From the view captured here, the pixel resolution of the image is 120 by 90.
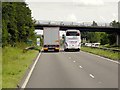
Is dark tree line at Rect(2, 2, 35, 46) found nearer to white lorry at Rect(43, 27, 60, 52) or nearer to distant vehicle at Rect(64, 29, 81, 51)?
white lorry at Rect(43, 27, 60, 52)

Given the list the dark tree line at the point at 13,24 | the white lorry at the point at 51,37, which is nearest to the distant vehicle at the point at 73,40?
the white lorry at the point at 51,37

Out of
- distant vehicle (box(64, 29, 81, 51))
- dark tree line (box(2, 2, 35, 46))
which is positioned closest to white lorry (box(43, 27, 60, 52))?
distant vehicle (box(64, 29, 81, 51))

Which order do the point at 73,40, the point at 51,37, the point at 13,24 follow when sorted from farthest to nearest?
the point at 73,40, the point at 51,37, the point at 13,24

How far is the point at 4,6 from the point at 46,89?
44998 millimetres

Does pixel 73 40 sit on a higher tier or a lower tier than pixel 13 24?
lower

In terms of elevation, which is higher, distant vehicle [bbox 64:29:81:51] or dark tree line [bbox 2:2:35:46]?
dark tree line [bbox 2:2:35:46]

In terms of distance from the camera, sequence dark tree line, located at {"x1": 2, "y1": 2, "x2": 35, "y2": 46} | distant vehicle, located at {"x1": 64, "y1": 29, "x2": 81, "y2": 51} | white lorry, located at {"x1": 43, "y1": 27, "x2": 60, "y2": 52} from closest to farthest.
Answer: dark tree line, located at {"x1": 2, "y1": 2, "x2": 35, "y2": 46}
white lorry, located at {"x1": 43, "y1": 27, "x2": 60, "y2": 52}
distant vehicle, located at {"x1": 64, "y1": 29, "x2": 81, "y2": 51}

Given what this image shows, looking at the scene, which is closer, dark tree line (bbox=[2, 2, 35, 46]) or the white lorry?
dark tree line (bbox=[2, 2, 35, 46])

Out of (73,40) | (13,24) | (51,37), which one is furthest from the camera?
(73,40)

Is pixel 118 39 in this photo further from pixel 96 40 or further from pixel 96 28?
pixel 96 40

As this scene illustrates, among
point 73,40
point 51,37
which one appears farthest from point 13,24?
point 73,40

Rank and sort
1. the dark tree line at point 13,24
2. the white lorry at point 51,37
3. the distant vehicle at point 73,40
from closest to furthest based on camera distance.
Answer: the dark tree line at point 13,24 → the white lorry at point 51,37 → the distant vehicle at point 73,40

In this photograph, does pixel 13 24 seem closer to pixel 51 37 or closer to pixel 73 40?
pixel 51 37

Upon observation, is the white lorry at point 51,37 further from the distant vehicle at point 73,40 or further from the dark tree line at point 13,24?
the dark tree line at point 13,24
